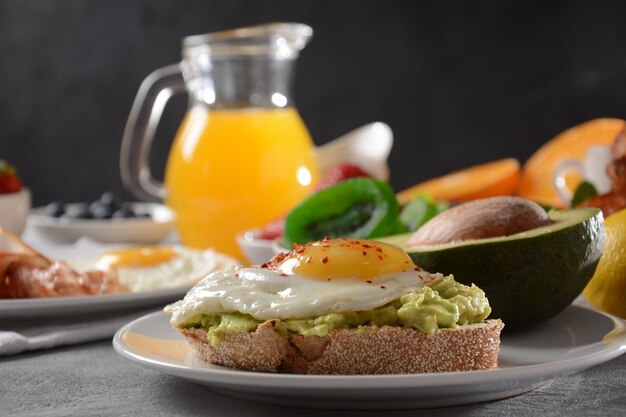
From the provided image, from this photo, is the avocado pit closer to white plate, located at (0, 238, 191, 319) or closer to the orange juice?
white plate, located at (0, 238, 191, 319)

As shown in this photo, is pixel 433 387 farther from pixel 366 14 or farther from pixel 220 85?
pixel 366 14

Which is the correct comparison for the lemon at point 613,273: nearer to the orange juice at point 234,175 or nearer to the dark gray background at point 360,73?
the orange juice at point 234,175

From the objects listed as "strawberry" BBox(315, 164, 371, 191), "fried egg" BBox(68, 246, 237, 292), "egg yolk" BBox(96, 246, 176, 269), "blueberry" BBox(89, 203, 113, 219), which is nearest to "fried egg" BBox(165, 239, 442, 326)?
"fried egg" BBox(68, 246, 237, 292)

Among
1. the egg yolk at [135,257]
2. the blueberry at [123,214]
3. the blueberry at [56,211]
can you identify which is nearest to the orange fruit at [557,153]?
the blueberry at [123,214]

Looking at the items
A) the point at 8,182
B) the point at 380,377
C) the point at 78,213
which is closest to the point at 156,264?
the point at 8,182

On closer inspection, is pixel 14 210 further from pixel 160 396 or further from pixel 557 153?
pixel 557 153
